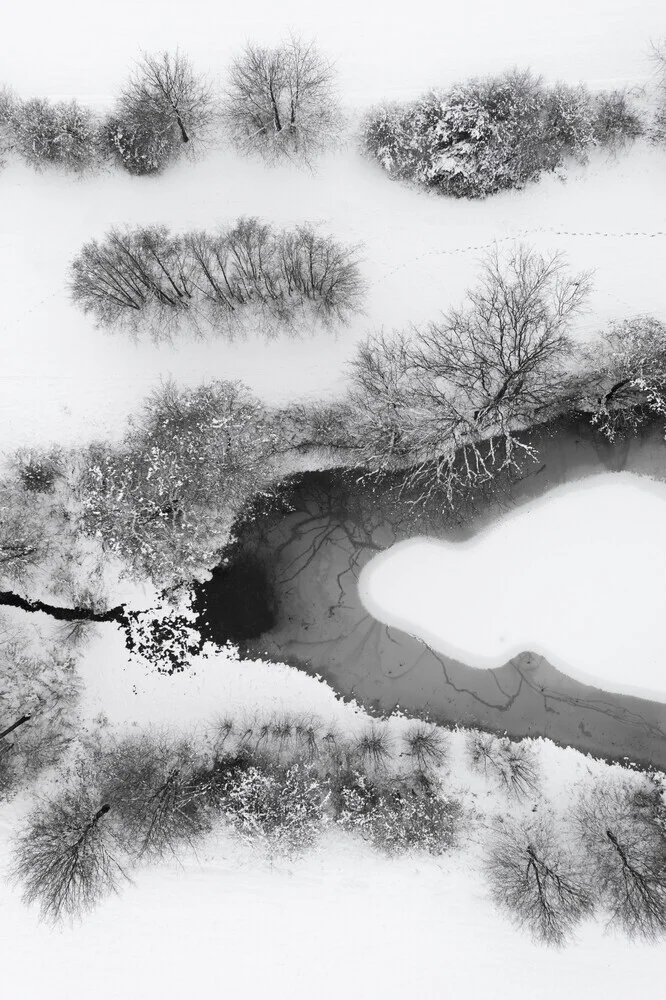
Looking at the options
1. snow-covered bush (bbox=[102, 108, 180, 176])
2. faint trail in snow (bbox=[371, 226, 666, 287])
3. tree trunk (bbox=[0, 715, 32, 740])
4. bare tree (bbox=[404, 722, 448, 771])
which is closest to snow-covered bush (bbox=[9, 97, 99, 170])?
snow-covered bush (bbox=[102, 108, 180, 176])

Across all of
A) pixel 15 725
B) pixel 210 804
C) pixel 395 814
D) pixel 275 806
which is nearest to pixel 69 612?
pixel 15 725

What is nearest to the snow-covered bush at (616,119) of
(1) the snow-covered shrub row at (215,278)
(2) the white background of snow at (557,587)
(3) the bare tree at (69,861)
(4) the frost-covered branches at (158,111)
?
(1) the snow-covered shrub row at (215,278)

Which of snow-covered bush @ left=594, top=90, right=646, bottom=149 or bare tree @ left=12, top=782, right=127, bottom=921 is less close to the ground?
snow-covered bush @ left=594, top=90, right=646, bottom=149

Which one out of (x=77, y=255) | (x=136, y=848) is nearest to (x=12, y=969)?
(x=136, y=848)

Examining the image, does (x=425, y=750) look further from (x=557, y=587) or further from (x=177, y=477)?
(x=177, y=477)

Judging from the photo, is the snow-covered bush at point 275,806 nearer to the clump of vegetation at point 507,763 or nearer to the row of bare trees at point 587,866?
the clump of vegetation at point 507,763

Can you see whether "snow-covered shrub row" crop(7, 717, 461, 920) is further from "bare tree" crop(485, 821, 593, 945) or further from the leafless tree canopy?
the leafless tree canopy
